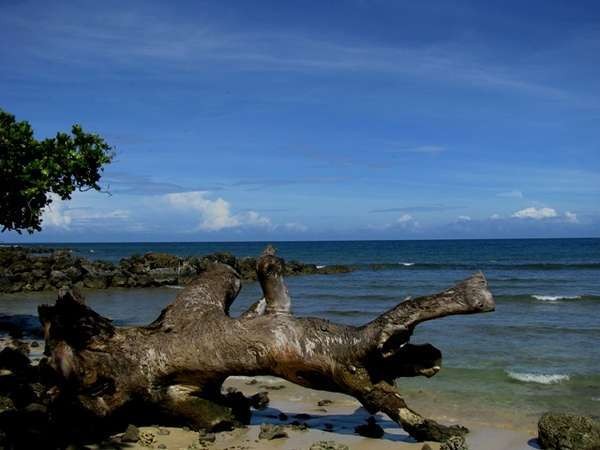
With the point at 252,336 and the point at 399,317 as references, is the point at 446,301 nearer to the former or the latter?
the point at 399,317

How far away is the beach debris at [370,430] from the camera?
28.1ft

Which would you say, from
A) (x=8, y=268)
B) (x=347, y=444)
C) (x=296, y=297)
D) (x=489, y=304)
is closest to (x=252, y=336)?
(x=347, y=444)

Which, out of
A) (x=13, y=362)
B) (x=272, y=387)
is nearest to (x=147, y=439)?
(x=13, y=362)

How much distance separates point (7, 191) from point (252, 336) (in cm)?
1058

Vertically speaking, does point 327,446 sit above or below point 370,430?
above

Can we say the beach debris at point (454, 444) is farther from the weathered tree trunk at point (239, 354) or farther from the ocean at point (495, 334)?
the ocean at point (495, 334)

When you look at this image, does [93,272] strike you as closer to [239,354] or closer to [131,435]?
[131,435]

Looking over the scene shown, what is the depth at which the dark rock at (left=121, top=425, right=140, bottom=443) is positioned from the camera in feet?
26.1

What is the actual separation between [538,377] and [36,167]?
12.2m

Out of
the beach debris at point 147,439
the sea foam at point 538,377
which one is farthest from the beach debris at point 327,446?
the sea foam at point 538,377

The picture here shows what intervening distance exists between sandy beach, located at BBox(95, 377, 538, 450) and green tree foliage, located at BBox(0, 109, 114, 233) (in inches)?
350

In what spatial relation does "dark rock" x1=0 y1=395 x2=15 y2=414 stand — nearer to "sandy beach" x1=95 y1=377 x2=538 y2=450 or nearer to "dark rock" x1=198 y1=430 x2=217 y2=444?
"sandy beach" x1=95 y1=377 x2=538 y2=450

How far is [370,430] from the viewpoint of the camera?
8.64 meters

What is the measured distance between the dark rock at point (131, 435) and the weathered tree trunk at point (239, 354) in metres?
0.31
